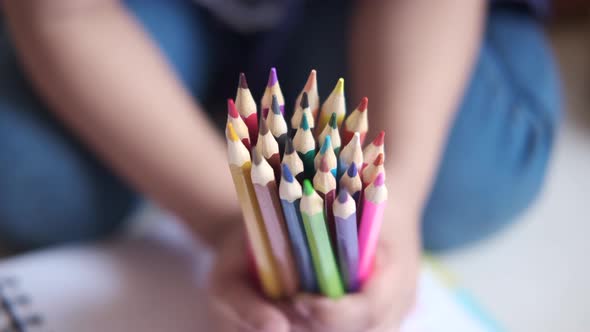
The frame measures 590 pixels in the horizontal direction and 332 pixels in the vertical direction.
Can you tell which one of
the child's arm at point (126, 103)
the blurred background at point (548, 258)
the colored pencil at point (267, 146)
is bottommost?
the blurred background at point (548, 258)

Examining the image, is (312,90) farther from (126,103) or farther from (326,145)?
(126,103)

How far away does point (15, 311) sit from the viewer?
0.30 metres

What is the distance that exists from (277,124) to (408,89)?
0.53ft

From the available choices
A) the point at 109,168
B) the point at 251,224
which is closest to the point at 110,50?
the point at 109,168

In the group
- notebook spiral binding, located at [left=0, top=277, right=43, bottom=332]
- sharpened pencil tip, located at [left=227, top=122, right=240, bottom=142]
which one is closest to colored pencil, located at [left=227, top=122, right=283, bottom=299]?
sharpened pencil tip, located at [left=227, top=122, right=240, bottom=142]

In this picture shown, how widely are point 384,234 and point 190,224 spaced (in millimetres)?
109

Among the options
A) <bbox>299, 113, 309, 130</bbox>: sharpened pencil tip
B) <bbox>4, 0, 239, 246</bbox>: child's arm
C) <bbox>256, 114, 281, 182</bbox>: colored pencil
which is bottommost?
<bbox>4, 0, 239, 246</bbox>: child's arm

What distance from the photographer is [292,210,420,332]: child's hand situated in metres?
0.23

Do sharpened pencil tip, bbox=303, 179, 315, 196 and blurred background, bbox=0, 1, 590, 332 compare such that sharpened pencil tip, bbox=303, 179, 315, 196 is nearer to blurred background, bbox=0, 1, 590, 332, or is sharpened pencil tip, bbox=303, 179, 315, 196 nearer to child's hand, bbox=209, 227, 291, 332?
child's hand, bbox=209, 227, 291, 332

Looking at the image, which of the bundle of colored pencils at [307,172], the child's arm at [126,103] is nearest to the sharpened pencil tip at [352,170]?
the bundle of colored pencils at [307,172]

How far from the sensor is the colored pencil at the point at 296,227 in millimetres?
159

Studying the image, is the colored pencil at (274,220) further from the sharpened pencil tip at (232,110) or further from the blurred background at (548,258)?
the blurred background at (548,258)

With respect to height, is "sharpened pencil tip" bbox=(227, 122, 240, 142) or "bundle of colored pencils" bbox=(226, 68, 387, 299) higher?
"sharpened pencil tip" bbox=(227, 122, 240, 142)

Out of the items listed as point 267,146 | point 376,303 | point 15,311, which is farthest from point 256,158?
point 15,311
